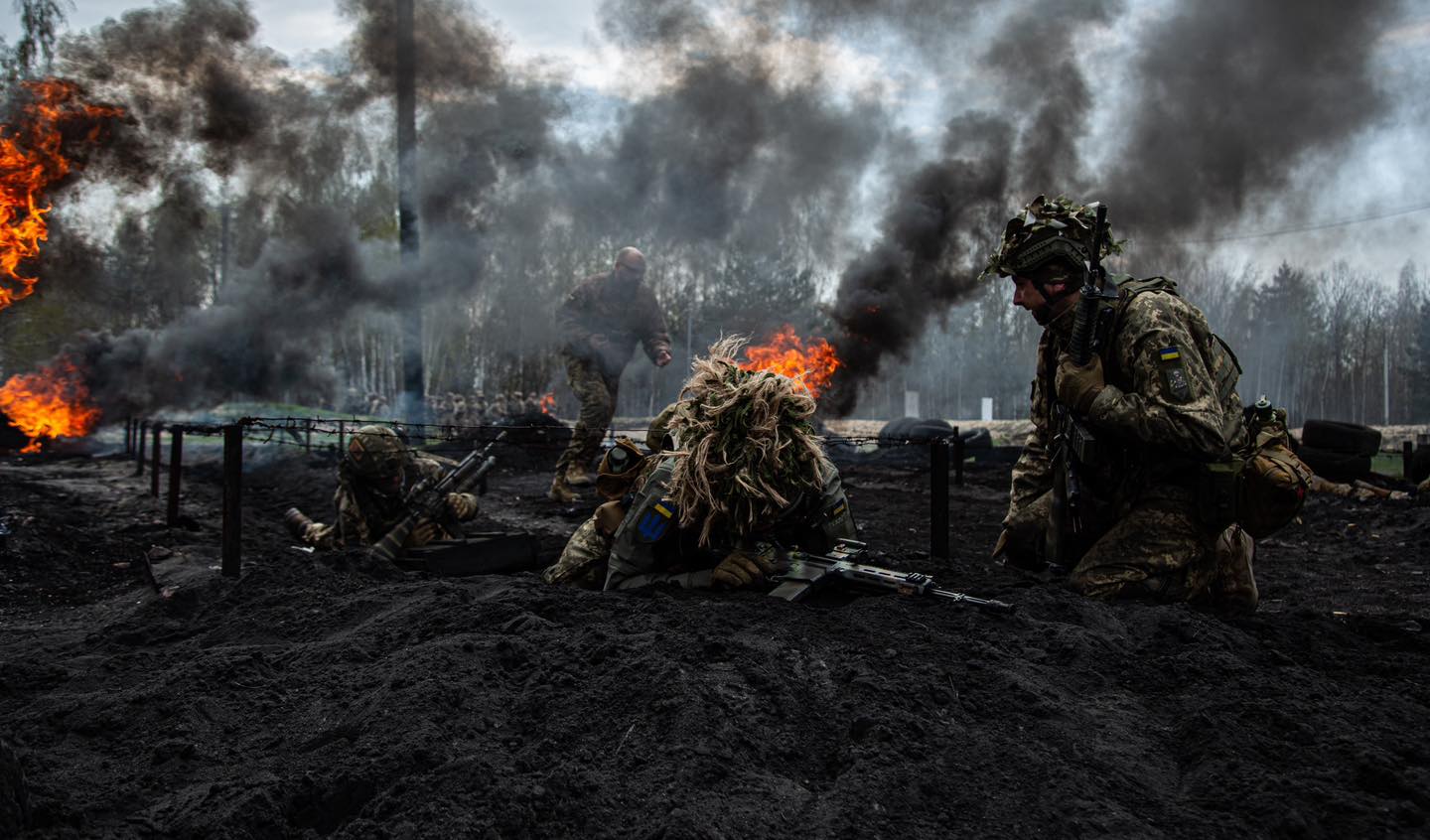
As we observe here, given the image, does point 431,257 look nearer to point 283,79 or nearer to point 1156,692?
point 283,79

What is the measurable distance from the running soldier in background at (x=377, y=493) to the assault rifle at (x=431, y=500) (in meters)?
0.07

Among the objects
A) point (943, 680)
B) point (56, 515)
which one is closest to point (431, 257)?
point (56, 515)

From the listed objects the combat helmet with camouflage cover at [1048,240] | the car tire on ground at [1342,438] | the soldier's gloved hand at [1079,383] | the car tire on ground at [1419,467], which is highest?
the combat helmet with camouflage cover at [1048,240]

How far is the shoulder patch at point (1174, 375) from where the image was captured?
366cm

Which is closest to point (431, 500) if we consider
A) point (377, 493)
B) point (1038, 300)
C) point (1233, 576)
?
point (377, 493)

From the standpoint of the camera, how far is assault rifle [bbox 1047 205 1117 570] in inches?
152

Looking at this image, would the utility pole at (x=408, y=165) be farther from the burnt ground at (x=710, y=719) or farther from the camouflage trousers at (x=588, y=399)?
the burnt ground at (x=710, y=719)

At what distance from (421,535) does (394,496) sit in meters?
0.68

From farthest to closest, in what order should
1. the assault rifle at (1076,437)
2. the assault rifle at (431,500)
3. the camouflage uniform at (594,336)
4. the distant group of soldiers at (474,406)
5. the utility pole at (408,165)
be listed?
the distant group of soldiers at (474,406) < the utility pole at (408,165) < the camouflage uniform at (594,336) < the assault rifle at (431,500) < the assault rifle at (1076,437)

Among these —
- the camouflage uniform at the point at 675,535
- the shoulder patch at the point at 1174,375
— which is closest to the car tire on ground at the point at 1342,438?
the shoulder patch at the point at 1174,375

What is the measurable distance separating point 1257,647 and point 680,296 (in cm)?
2890

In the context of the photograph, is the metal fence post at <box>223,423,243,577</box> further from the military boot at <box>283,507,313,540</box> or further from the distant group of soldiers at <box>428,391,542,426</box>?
the distant group of soldiers at <box>428,391,542,426</box>

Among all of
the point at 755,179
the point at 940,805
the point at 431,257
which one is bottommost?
the point at 940,805

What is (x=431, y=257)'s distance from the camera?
1567 centimetres
